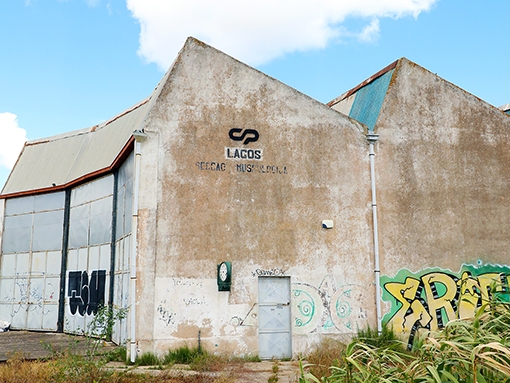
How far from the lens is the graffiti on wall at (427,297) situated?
1234 cm

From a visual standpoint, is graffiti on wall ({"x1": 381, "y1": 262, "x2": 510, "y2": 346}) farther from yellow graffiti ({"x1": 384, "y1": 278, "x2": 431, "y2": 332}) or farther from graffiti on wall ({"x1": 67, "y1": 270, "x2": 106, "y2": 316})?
graffiti on wall ({"x1": 67, "y1": 270, "x2": 106, "y2": 316})

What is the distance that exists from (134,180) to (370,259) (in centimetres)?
598

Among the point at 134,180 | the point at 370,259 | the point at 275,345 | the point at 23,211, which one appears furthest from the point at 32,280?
the point at 370,259

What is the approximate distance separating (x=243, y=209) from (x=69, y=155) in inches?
361

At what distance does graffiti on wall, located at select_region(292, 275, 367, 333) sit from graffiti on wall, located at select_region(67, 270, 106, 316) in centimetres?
555

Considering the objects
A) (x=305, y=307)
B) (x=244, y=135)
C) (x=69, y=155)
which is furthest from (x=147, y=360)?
(x=69, y=155)

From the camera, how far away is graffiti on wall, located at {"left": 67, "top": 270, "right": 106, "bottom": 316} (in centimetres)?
1437

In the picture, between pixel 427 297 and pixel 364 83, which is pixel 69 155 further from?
pixel 427 297

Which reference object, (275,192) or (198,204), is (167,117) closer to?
(198,204)

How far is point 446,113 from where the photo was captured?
13781 millimetres

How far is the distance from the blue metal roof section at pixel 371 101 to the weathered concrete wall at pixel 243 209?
881 millimetres

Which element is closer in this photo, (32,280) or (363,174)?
(363,174)

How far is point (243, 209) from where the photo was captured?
470 inches

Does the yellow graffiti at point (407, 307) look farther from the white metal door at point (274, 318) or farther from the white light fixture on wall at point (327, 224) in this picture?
the white metal door at point (274, 318)
